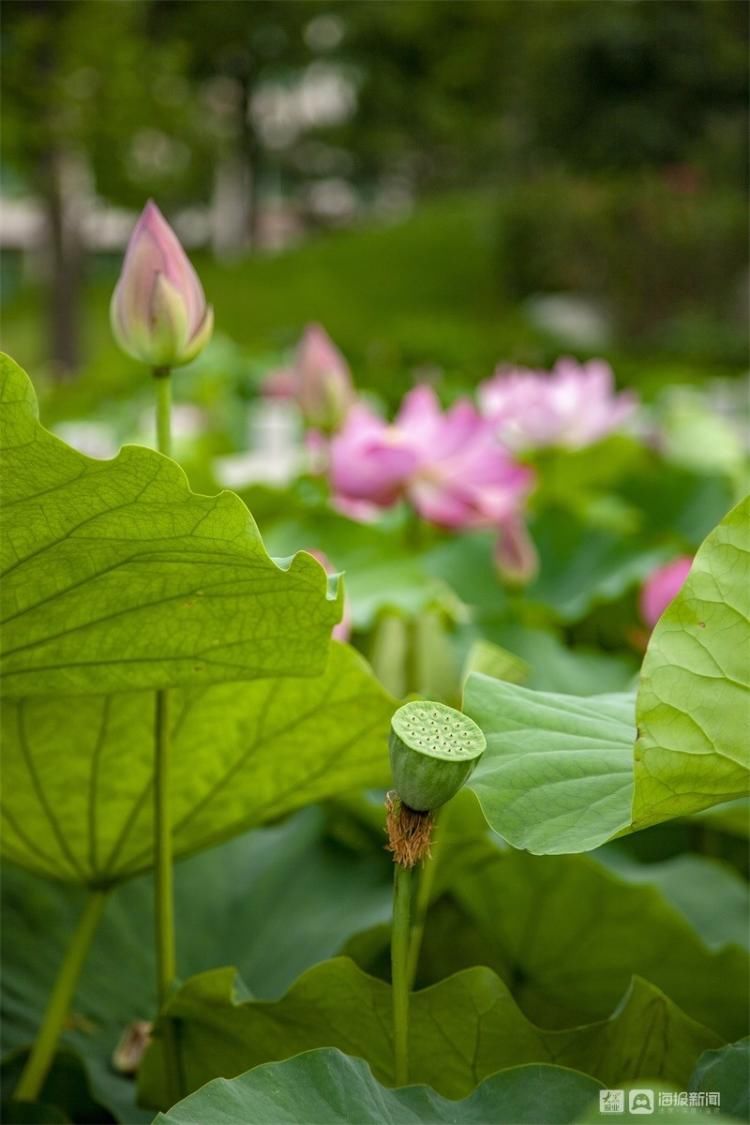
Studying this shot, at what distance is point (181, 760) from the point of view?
55cm

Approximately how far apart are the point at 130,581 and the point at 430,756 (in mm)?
138

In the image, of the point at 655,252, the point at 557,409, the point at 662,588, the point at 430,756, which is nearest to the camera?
the point at 430,756

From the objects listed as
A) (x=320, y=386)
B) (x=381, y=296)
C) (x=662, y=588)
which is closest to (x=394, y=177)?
(x=381, y=296)

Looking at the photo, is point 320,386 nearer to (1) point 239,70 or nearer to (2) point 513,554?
(2) point 513,554

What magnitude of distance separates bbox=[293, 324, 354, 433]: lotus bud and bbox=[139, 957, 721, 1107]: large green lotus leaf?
723 mm

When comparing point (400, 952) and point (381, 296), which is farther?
point (381, 296)

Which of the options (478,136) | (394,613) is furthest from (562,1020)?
(478,136)

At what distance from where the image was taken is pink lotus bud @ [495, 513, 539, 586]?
0.96 metres

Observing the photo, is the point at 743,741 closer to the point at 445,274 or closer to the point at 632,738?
the point at 632,738

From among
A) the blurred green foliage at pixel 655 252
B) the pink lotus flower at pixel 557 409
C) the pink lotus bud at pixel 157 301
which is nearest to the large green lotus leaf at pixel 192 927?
the pink lotus bud at pixel 157 301

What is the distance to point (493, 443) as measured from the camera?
1.02 meters

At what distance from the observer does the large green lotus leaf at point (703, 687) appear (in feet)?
1.26

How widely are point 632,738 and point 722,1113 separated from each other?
12cm

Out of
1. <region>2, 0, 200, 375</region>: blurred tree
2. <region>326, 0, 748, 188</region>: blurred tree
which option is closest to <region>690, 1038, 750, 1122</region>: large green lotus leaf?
<region>2, 0, 200, 375</region>: blurred tree
